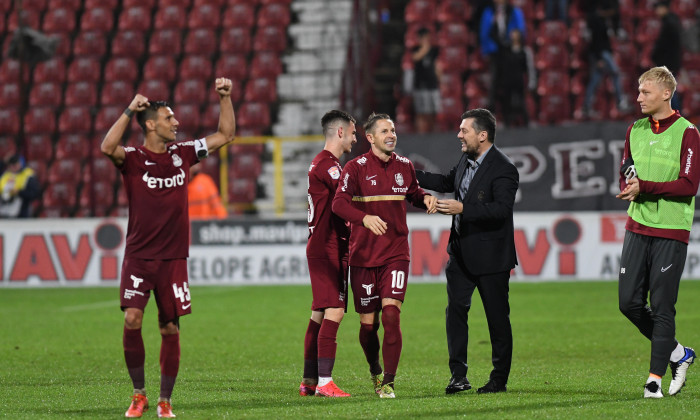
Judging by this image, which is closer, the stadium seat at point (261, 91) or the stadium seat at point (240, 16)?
the stadium seat at point (261, 91)

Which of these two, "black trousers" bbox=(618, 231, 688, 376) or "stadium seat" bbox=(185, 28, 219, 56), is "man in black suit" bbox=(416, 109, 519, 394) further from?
"stadium seat" bbox=(185, 28, 219, 56)

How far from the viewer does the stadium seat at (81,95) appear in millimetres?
22938

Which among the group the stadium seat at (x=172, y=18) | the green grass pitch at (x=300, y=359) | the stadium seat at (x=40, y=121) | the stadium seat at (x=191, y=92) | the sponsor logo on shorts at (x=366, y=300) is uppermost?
the stadium seat at (x=172, y=18)

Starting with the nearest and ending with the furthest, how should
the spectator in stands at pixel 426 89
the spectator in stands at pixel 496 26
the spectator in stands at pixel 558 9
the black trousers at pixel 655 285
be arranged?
the black trousers at pixel 655 285, the spectator in stands at pixel 496 26, the spectator in stands at pixel 426 89, the spectator in stands at pixel 558 9

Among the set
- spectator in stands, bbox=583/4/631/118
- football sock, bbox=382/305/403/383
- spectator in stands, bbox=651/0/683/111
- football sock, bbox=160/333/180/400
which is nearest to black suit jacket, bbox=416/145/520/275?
football sock, bbox=382/305/403/383

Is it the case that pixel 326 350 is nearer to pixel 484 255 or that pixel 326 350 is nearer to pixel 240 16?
pixel 484 255

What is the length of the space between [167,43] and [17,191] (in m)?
5.58

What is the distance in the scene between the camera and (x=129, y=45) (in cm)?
2342

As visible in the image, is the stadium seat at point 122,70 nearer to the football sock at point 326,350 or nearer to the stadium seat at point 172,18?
the stadium seat at point 172,18

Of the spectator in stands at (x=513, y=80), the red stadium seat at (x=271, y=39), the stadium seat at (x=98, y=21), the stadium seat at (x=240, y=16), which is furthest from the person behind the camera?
the stadium seat at (x=98, y=21)

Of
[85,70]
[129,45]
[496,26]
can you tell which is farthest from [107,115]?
[496,26]

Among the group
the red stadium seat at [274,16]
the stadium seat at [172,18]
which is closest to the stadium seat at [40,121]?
the stadium seat at [172,18]

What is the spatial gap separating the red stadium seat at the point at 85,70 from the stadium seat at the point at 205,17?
2.25m

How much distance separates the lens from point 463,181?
763 centimetres
